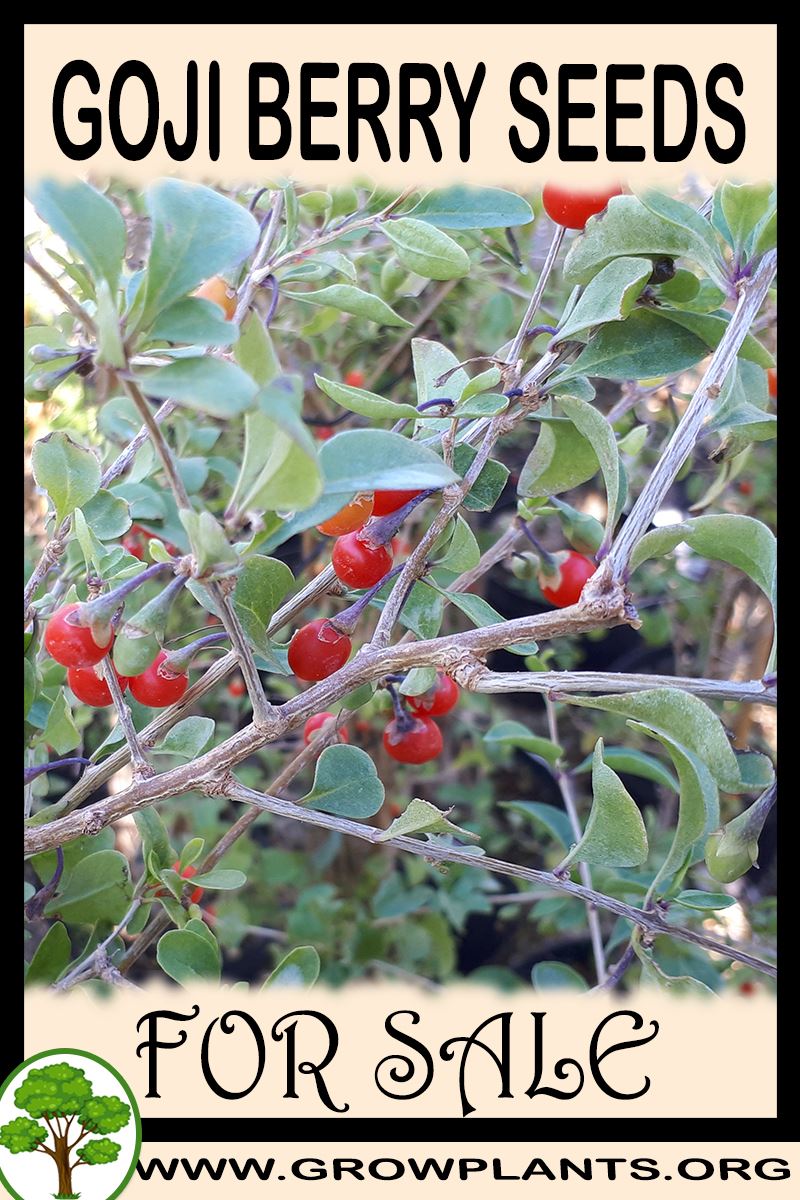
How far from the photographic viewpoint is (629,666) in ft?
6.60

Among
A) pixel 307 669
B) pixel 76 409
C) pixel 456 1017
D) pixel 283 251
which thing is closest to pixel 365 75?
pixel 283 251

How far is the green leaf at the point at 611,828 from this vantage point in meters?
0.62

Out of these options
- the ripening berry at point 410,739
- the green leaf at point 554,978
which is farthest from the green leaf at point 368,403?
the green leaf at point 554,978

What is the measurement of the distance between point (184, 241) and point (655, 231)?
0.29m

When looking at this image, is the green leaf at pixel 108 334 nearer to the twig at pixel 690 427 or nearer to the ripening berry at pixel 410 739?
the twig at pixel 690 427

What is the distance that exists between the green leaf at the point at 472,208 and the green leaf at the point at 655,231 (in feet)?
0.28

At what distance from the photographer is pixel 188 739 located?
71cm

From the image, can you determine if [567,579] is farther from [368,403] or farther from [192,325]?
[192,325]

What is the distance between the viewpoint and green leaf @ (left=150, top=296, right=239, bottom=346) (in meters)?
0.47

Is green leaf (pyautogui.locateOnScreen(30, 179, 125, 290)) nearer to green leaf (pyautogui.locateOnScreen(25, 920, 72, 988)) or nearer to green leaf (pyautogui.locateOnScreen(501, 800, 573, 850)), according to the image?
green leaf (pyautogui.locateOnScreen(25, 920, 72, 988))

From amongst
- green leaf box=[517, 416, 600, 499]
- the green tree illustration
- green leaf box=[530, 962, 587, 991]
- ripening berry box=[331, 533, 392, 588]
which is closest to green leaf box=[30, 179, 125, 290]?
ripening berry box=[331, 533, 392, 588]

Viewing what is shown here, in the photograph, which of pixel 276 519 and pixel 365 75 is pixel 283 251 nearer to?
pixel 365 75

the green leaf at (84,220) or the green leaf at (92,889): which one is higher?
the green leaf at (84,220)

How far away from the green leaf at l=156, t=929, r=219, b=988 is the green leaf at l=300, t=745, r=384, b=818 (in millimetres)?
117
